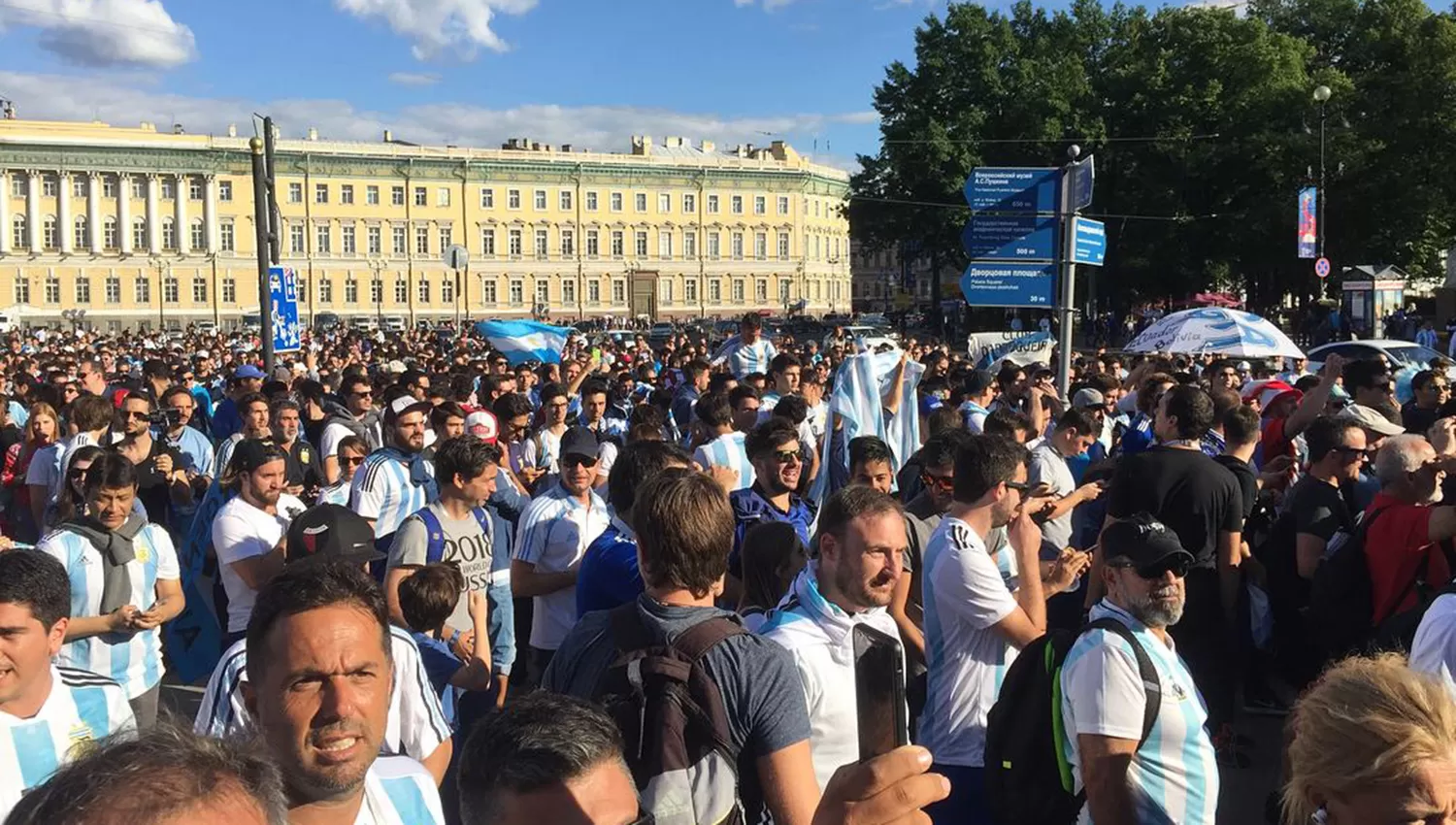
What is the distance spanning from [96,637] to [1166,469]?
4.50 metres

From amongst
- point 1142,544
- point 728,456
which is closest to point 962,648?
point 1142,544

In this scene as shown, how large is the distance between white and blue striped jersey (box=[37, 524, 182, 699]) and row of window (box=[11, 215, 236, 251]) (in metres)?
96.5

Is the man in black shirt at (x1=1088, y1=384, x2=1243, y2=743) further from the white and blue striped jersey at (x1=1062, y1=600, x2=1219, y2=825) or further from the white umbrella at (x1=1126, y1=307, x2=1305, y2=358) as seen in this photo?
the white umbrella at (x1=1126, y1=307, x2=1305, y2=358)

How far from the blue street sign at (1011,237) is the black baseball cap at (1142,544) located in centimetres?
564

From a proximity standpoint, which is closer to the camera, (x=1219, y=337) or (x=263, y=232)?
(x=1219, y=337)

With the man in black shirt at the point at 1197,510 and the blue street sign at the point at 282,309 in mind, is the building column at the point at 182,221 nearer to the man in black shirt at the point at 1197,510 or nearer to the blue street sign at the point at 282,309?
the blue street sign at the point at 282,309

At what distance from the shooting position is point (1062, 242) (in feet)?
28.6

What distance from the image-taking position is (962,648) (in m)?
3.97

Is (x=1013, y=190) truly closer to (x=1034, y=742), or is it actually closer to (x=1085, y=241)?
(x=1085, y=241)

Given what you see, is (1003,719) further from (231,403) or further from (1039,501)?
(231,403)

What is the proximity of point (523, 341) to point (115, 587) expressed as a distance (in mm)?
13280

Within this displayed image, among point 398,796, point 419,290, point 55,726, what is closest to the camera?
point 398,796

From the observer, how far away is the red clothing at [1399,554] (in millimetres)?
4699

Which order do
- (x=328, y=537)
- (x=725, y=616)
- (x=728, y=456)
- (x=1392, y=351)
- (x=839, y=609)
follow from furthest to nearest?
(x=1392, y=351) < (x=728, y=456) < (x=328, y=537) < (x=839, y=609) < (x=725, y=616)
